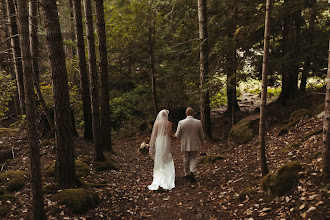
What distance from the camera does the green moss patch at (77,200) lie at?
18.8 feet

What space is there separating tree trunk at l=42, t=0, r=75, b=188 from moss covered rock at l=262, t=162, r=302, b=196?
4.92m

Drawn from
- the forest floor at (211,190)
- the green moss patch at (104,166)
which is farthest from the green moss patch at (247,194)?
the green moss patch at (104,166)

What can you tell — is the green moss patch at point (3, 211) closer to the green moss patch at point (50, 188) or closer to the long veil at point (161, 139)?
the green moss patch at point (50, 188)

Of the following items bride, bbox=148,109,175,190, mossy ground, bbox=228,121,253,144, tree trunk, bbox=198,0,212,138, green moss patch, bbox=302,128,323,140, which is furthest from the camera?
tree trunk, bbox=198,0,212,138

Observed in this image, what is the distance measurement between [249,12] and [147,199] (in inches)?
390

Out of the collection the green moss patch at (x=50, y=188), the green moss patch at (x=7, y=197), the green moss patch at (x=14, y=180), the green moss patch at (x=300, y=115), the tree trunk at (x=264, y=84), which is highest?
the tree trunk at (x=264, y=84)

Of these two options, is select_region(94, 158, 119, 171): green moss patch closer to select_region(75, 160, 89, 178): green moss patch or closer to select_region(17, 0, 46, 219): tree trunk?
select_region(75, 160, 89, 178): green moss patch

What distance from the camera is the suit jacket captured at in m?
8.23

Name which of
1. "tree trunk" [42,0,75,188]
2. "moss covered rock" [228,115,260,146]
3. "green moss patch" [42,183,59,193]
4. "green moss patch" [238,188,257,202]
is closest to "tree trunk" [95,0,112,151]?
"tree trunk" [42,0,75,188]

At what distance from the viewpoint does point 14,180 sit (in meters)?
6.51

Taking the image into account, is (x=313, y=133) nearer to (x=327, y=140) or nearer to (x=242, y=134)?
(x=242, y=134)

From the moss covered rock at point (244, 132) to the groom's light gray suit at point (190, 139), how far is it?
3764 mm

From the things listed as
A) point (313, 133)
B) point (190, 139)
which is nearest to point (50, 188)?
point (190, 139)

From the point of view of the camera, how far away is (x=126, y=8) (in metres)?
18.1
